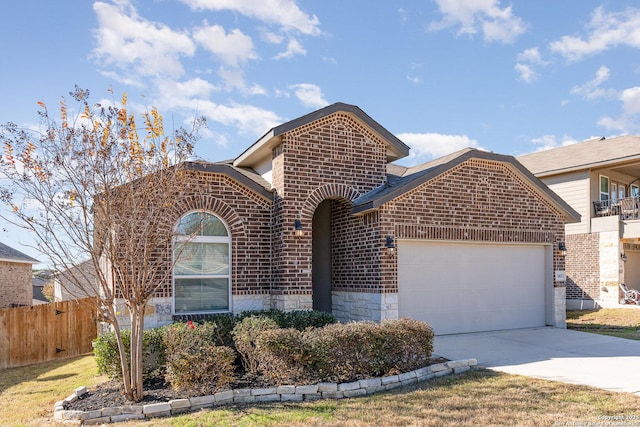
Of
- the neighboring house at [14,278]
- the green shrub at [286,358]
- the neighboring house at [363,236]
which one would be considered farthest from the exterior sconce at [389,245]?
the neighboring house at [14,278]

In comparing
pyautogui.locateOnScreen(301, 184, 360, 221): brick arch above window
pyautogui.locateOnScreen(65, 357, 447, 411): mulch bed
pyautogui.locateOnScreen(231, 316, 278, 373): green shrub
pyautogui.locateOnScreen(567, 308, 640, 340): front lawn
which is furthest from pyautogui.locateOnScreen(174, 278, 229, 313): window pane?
pyautogui.locateOnScreen(567, 308, 640, 340): front lawn

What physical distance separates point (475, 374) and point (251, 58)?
8.47 meters

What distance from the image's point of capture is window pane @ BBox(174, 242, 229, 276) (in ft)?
34.9

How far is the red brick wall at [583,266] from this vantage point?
2084 centimetres

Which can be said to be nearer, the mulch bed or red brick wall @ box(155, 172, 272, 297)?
the mulch bed

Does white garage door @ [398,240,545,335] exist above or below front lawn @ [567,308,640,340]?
above

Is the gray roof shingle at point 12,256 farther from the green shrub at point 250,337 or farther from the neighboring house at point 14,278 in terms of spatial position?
the green shrub at point 250,337

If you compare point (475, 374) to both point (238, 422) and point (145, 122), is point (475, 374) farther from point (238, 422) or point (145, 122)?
point (145, 122)

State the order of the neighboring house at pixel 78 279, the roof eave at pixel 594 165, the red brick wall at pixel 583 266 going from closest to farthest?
the neighboring house at pixel 78 279 < the roof eave at pixel 594 165 < the red brick wall at pixel 583 266

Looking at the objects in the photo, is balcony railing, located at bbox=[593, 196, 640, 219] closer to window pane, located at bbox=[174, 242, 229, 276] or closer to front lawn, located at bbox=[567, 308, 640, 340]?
front lawn, located at bbox=[567, 308, 640, 340]

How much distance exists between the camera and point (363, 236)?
11.6 meters

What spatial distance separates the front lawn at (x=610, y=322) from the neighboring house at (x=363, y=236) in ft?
4.18

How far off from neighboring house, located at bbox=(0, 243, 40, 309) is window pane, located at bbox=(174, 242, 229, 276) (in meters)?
14.8

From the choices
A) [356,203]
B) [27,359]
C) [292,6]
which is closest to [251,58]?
[292,6]
